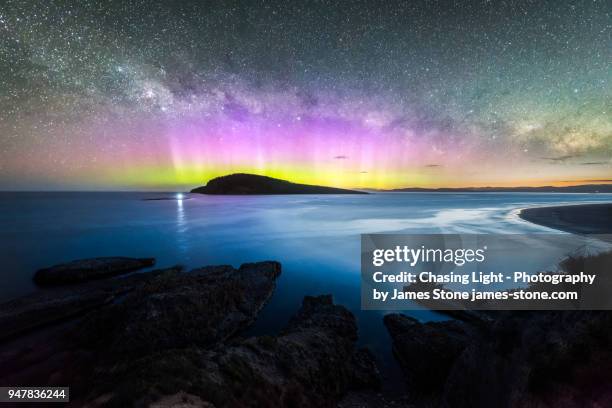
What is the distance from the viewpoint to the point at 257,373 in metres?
4.69

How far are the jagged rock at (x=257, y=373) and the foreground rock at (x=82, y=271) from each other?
13.0 m

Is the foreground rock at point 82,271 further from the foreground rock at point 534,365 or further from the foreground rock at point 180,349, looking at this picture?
the foreground rock at point 534,365

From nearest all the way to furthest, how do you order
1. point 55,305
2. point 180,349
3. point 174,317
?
point 180,349 < point 174,317 < point 55,305

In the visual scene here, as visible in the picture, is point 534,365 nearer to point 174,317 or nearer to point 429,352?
point 429,352

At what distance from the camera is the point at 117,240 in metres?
27.8

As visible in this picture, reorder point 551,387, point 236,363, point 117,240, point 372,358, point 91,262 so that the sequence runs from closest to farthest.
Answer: point 551,387 < point 236,363 < point 372,358 < point 91,262 < point 117,240

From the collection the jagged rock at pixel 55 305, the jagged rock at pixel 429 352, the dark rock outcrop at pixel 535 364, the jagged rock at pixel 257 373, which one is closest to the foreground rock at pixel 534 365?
the dark rock outcrop at pixel 535 364

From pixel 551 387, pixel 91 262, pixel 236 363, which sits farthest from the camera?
pixel 91 262

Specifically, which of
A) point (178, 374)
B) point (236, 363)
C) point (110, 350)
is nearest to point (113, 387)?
point (178, 374)

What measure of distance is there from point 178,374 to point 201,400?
1.91ft

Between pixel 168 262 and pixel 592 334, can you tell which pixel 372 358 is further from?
pixel 168 262

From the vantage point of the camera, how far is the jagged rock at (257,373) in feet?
12.6

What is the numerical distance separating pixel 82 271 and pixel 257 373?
52.5 feet

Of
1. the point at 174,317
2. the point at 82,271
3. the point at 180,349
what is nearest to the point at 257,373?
the point at 180,349
